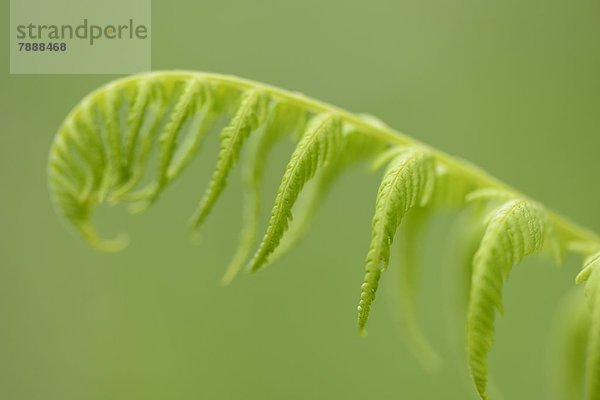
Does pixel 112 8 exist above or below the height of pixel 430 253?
above

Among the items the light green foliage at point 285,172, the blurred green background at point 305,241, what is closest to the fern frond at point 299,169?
the light green foliage at point 285,172

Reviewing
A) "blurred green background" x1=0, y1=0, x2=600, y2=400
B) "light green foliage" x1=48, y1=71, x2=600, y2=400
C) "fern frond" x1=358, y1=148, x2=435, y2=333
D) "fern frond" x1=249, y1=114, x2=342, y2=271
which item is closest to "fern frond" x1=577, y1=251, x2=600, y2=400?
"light green foliage" x1=48, y1=71, x2=600, y2=400

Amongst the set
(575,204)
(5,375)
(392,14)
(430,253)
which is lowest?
(5,375)

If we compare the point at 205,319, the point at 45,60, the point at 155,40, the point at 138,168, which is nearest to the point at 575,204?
the point at 205,319

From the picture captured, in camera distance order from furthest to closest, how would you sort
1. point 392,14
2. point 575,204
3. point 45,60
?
1. point 392,14
2. point 575,204
3. point 45,60

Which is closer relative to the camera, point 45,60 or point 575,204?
point 45,60

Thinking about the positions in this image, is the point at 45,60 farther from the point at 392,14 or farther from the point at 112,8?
the point at 392,14

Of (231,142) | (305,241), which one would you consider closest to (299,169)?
(231,142)
